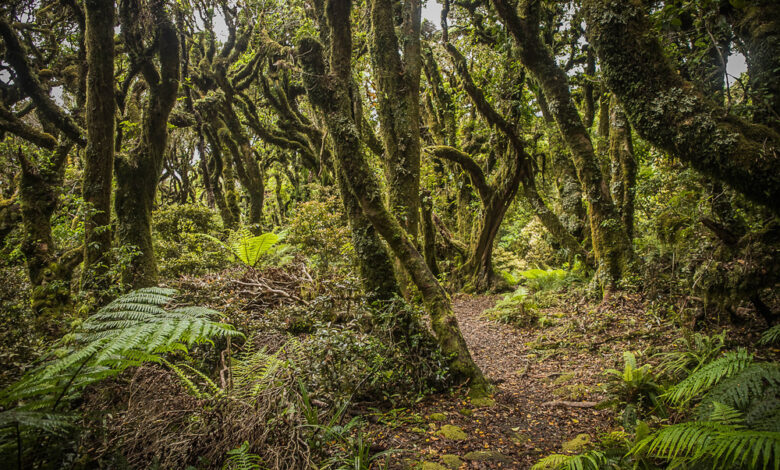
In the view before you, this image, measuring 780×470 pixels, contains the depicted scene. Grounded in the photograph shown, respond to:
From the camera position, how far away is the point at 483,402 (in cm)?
348

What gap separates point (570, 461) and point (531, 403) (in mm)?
1659

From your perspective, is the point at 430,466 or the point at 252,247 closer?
the point at 430,466

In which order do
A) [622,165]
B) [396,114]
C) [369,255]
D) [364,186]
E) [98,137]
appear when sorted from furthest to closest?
[622,165] → [396,114] → [98,137] → [369,255] → [364,186]

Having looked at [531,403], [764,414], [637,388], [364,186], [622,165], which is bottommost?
[531,403]

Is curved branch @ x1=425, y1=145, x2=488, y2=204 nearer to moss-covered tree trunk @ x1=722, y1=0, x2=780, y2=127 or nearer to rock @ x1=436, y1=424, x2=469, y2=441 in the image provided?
moss-covered tree trunk @ x1=722, y1=0, x2=780, y2=127

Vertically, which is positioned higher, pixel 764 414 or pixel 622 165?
pixel 622 165

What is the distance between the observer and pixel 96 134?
5414mm

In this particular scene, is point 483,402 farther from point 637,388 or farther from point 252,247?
point 252,247

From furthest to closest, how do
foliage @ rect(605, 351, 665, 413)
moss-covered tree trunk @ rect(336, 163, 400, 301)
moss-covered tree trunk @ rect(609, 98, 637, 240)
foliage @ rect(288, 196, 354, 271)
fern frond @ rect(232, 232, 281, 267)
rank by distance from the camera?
foliage @ rect(288, 196, 354, 271) → moss-covered tree trunk @ rect(609, 98, 637, 240) → fern frond @ rect(232, 232, 281, 267) → moss-covered tree trunk @ rect(336, 163, 400, 301) → foliage @ rect(605, 351, 665, 413)

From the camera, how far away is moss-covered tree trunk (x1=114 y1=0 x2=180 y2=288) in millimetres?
6129

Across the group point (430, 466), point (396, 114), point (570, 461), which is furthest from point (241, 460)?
point (396, 114)

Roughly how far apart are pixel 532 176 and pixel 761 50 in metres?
6.02

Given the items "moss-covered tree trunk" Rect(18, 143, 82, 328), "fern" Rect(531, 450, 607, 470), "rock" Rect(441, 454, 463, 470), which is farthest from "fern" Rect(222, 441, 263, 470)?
"moss-covered tree trunk" Rect(18, 143, 82, 328)

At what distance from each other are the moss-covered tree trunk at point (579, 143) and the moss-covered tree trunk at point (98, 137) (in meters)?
6.64
